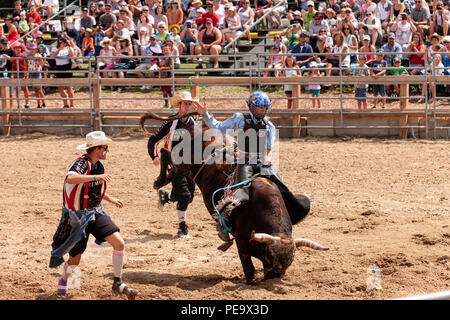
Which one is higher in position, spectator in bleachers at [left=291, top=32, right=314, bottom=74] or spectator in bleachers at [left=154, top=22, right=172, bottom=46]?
spectator in bleachers at [left=154, top=22, right=172, bottom=46]

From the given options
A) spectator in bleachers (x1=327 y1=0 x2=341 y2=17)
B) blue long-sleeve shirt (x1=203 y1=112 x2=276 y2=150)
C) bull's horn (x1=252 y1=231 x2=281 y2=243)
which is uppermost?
spectator in bleachers (x1=327 y1=0 x2=341 y2=17)

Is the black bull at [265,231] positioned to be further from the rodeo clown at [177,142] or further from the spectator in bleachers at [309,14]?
the spectator in bleachers at [309,14]

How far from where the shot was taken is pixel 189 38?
61.3ft

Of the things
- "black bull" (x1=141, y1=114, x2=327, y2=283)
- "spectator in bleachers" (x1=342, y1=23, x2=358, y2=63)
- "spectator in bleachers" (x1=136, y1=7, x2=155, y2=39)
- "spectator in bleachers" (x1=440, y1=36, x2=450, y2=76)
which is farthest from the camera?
"spectator in bleachers" (x1=136, y1=7, x2=155, y2=39)

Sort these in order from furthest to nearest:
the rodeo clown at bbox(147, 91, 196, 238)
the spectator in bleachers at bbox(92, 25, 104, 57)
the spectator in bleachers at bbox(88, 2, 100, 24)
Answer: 1. the spectator in bleachers at bbox(88, 2, 100, 24)
2. the spectator in bleachers at bbox(92, 25, 104, 57)
3. the rodeo clown at bbox(147, 91, 196, 238)

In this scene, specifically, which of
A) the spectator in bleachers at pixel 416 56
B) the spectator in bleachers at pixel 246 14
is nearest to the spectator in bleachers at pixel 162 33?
the spectator in bleachers at pixel 246 14

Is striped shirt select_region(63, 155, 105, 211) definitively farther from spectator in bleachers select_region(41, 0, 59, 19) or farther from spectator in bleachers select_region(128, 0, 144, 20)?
spectator in bleachers select_region(41, 0, 59, 19)

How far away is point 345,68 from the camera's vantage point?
14672mm

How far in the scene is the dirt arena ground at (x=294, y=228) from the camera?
22.2 feet

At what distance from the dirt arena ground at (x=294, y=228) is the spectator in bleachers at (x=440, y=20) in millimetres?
4133

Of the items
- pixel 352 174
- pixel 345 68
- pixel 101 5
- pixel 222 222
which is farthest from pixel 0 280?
pixel 101 5

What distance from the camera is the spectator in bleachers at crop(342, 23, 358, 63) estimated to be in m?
16.4

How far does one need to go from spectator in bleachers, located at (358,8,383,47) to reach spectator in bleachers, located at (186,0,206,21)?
15.1 feet

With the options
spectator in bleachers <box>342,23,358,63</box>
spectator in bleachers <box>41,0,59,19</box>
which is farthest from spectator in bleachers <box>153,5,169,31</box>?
spectator in bleachers <box>342,23,358,63</box>
